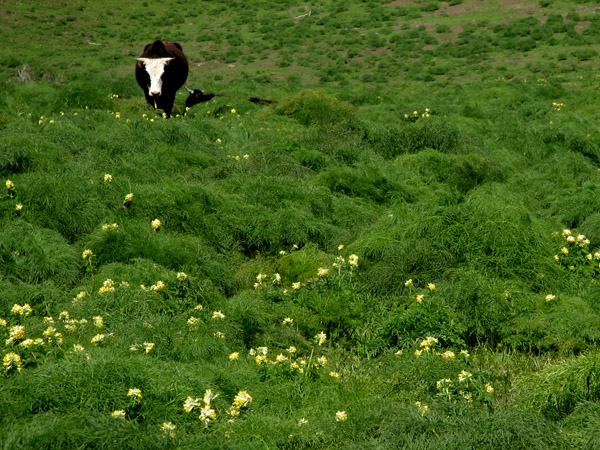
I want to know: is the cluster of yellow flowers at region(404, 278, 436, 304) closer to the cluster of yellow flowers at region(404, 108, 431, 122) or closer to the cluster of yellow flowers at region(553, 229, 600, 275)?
the cluster of yellow flowers at region(553, 229, 600, 275)

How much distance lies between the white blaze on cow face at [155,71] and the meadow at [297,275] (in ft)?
2.70

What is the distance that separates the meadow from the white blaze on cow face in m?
0.82

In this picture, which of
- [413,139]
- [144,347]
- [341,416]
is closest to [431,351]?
[341,416]

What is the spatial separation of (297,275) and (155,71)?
931cm

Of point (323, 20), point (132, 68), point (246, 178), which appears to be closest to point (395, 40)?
point (323, 20)

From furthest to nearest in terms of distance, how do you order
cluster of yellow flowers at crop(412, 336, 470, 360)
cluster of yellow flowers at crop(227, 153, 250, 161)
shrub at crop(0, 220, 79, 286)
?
cluster of yellow flowers at crop(227, 153, 250, 161) → shrub at crop(0, 220, 79, 286) → cluster of yellow flowers at crop(412, 336, 470, 360)

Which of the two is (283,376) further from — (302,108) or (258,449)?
(302,108)

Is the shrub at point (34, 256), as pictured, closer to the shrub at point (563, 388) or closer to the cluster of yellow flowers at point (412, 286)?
the cluster of yellow flowers at point (412, 286)

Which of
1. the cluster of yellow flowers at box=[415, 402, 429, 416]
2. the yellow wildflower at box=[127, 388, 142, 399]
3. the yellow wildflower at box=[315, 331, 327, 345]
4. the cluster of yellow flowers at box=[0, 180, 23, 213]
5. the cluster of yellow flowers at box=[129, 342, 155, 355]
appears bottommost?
the yellow wildflower at box=[315, 331, 327, 345]

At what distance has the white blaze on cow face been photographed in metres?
15.0

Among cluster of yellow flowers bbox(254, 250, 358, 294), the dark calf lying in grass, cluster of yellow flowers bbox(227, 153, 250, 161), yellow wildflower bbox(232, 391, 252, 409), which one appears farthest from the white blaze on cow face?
yellow wildflower bbox(232, 391, 252, 409)

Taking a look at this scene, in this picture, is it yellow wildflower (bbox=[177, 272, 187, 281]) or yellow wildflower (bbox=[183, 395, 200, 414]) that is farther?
yellow wildflower (bbox=[177, 272, 187, 281])

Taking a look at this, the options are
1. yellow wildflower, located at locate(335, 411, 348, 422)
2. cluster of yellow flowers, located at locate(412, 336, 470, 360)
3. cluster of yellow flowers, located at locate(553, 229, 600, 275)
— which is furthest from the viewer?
cluster of yellow flowers, located at locate(553, 229, 600, 275)

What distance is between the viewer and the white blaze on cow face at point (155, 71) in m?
15.0
